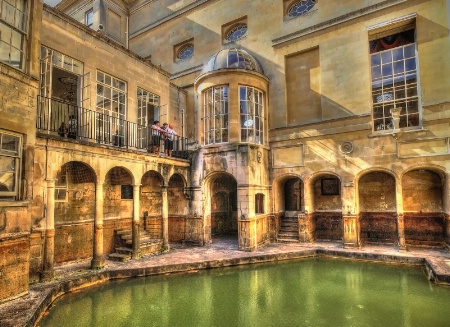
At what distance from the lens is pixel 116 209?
1230 centimetres

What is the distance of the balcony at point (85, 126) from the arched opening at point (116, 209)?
1262mm

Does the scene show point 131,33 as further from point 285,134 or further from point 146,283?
point 146,283

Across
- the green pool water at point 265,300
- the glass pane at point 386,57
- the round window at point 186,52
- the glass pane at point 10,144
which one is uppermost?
the round window at point 186,52

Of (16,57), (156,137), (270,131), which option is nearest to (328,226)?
(270,131)

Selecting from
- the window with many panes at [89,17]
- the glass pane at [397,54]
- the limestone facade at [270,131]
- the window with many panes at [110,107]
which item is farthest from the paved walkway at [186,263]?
the window with many panes at [89,17]

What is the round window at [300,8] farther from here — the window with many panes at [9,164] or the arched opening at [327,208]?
the window with many panes at [9,164]

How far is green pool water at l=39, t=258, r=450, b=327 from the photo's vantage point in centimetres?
633

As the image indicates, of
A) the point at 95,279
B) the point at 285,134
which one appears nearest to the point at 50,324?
the point at 95,279

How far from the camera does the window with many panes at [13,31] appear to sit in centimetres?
691

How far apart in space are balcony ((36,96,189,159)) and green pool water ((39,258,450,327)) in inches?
195

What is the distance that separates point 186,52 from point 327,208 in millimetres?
12346

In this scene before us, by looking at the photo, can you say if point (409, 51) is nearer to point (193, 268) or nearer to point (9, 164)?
point (193, 268)

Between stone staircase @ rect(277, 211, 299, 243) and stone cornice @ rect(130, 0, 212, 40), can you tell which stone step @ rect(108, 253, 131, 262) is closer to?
stone staircase @ rect(277, 211, 299, 243)

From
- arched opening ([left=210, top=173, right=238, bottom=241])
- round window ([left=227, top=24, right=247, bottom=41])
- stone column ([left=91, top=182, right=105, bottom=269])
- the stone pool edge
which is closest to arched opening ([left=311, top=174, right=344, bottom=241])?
the stone pool edge
